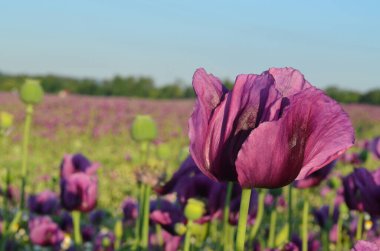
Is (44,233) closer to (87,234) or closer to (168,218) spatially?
(87,234)

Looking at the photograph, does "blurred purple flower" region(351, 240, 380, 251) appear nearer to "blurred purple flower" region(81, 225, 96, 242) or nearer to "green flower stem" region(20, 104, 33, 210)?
"green flower stem" region(20, 104, 33, 210)

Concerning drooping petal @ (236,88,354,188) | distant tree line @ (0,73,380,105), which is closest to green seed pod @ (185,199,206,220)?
drooping petal @ (236,88,354,188)

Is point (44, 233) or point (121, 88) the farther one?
point (121, 88)

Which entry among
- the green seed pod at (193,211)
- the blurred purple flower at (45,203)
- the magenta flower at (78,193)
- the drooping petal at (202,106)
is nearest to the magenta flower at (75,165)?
the magenta flower at (78,193)

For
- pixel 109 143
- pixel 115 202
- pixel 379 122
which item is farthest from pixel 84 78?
pixel 115 202

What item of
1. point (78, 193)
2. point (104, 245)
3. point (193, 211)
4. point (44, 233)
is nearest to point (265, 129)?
point (193, 211)

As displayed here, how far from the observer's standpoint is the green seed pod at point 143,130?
2.05 m

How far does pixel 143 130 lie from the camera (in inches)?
80.8

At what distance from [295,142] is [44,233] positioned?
1669 millimetres

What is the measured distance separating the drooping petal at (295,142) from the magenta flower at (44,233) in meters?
1.63

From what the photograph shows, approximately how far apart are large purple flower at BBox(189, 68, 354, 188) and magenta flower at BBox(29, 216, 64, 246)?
1.57 meters

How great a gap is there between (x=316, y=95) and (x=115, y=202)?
553 cm

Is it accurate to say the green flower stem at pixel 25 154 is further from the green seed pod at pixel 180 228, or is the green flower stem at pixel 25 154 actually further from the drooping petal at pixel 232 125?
the drooping petal at pixel 232 125

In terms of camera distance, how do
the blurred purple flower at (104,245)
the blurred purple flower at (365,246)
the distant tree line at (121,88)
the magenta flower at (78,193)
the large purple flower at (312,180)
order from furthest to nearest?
the distant tree line at (121,88)
the blurred purple flower at (104,245)
the magenta flower at (78,193)
the large purple flower at (312,180)
the blurred purple flower at (365,246)
